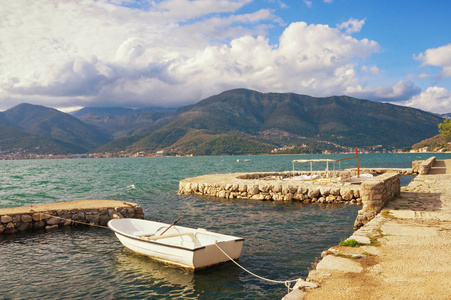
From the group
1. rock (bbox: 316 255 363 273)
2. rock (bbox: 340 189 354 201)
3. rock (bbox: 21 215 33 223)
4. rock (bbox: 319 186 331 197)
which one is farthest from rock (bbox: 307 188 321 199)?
rock (bbox: 21 215 33 223)

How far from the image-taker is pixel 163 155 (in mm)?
176750

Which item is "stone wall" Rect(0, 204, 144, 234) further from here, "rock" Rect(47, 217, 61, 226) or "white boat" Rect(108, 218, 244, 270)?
"white boat" Rect(108, 218, 244, 270)

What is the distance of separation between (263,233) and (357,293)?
8224 millimetres

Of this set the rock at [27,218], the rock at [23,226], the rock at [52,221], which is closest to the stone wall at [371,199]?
the rock at [52,221]

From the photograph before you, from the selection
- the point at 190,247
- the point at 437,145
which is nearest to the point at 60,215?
the point at 190,247

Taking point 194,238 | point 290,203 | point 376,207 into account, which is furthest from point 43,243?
point 290,203

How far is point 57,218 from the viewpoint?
553 inches

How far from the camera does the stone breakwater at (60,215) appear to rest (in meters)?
13.3

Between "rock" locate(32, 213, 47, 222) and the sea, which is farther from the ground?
"rock" locate(32, 213, 47, 222)

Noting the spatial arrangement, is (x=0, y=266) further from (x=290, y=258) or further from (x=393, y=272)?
(x=393, y=272)

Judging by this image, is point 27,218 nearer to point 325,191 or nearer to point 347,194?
point 325,191

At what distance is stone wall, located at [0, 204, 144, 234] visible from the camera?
13192 mm

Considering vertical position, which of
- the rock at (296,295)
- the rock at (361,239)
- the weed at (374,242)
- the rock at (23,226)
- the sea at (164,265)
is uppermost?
the rock at (296,295)

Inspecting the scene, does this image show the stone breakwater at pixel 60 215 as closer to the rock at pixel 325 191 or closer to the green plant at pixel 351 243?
the green plant at pixel 351 243
